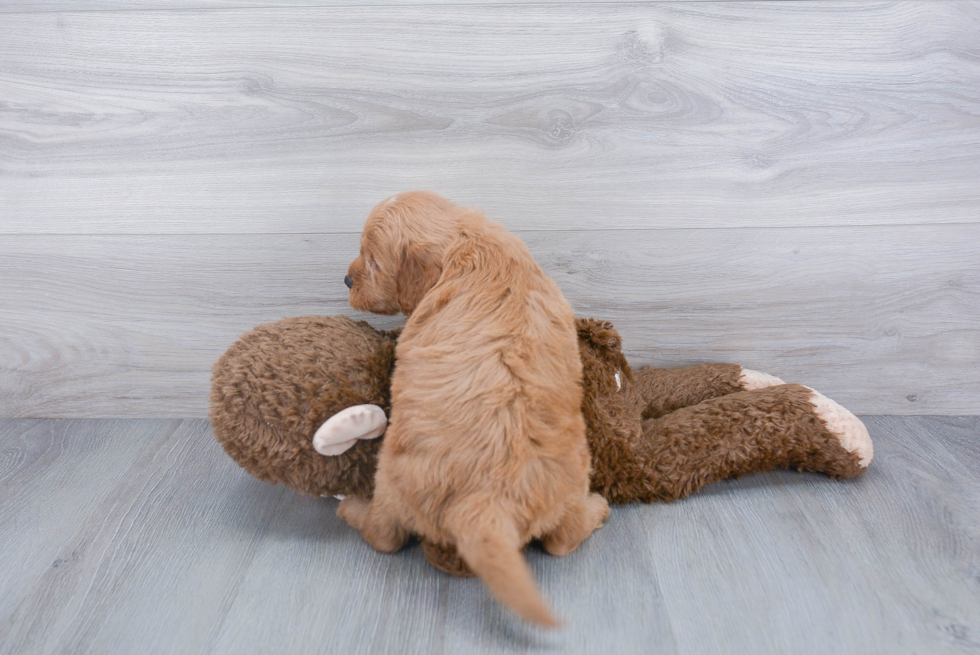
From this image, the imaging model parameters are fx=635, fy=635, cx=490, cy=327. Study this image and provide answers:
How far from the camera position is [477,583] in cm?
83

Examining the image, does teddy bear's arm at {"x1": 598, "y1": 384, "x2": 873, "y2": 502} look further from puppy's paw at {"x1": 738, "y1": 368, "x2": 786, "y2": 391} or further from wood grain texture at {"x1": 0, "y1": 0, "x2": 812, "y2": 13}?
wood grain texture at {"x1": 0, "y1": 0, "x2": 812, "y2": 13}

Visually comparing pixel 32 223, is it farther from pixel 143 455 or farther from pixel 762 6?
pixel 762 6

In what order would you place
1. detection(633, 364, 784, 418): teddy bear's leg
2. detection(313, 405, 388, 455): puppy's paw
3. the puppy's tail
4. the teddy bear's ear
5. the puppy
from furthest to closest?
detection(633, 364, 784, 418): teddy bear's leg < the teddy bear's ear < detection(313, 405, 388, 455): puppy's paw < the puppy < the puppy's tail

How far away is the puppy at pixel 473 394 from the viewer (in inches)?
29.0

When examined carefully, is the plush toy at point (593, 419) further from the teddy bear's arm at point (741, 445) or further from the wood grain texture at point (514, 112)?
the wood grain texture at point (514, 112)

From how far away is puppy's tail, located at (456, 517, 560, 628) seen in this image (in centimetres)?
62

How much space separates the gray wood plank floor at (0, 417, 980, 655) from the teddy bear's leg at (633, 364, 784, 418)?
0.16 metres

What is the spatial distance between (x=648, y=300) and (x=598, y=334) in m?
0.21

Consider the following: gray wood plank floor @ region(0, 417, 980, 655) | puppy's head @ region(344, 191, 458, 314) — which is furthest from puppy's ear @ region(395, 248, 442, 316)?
gray wood plank floor @ region(0, 417, 980, 655)

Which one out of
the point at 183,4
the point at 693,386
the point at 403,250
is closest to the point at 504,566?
the point at 403,250

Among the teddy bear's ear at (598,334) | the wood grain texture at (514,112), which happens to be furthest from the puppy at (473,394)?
the wood grain texture at (514,112)

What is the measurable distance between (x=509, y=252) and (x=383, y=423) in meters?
0.29

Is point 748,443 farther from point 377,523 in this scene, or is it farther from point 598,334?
point 377,523

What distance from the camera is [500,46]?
1012mm
